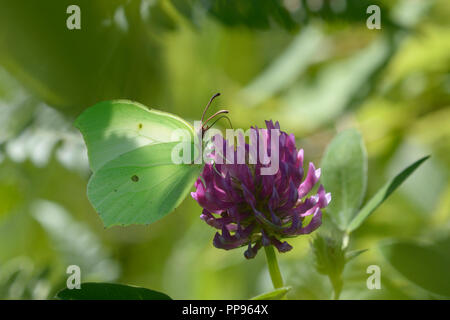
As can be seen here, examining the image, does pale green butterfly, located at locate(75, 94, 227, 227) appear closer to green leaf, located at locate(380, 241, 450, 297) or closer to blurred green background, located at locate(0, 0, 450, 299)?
blurred green background, located at locate(0, 0, 450, 299)

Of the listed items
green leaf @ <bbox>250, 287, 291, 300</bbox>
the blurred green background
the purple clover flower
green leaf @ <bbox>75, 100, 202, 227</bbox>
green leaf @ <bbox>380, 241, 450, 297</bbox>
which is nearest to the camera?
green leaf @ <bbox>250, 287, 291, 300</bbox>

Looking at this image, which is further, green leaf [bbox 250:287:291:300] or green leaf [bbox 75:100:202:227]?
green leaf [bbox 75:100:202:227]

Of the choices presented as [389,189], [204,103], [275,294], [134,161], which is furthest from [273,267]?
[204,103]

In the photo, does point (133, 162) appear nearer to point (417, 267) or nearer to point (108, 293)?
point (108, 293)

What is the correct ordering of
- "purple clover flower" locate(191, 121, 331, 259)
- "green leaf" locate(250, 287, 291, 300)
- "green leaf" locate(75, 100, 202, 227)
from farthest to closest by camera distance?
1. "green leaf" locate(75, 100, 202, 227)
2. "purple clover flower" locate(191, 121, 331, 259)
3. "green leaf" locate(250, 287, 291, 300)

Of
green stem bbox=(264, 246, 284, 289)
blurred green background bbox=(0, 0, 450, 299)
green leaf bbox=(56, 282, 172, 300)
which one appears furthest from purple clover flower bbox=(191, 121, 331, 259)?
blurred green background bbox=(0, 0, 450, 299)
